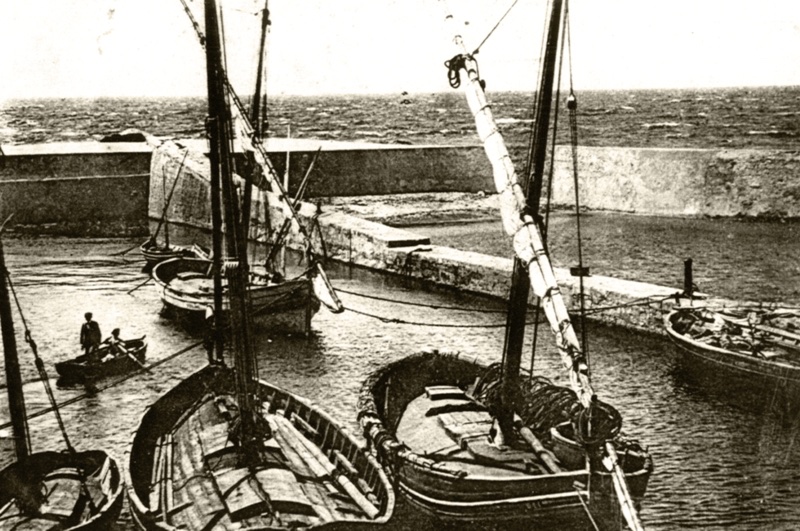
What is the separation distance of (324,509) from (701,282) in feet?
64.1

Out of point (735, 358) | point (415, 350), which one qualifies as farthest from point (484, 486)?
point (415, 350)

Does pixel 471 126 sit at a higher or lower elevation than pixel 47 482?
higher

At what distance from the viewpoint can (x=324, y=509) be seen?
9.84m

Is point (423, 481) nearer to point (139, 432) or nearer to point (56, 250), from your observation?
point (139, 432)

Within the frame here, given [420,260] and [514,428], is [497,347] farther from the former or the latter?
[514,428]

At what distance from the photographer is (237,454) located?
11.2 meters

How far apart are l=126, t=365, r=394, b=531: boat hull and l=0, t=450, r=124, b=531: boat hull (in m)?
0.29

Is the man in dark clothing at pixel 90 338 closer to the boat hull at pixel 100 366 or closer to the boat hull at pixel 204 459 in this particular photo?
the boat hull at pixel 100 366

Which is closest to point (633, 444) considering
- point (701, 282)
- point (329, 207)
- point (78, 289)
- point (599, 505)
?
point (599, 505)

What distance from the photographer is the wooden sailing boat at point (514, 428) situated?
9.82 meters

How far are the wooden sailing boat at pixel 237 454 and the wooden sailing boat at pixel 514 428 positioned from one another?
907 mm

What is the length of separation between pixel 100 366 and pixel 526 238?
1225 centimetres

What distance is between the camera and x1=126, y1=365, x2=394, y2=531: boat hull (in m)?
9.73

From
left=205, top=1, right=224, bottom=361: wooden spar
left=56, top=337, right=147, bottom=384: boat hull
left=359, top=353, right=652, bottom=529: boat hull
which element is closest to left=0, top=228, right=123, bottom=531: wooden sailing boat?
left=205, top=1, right=224, bottom=361: wooden spar
